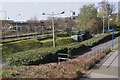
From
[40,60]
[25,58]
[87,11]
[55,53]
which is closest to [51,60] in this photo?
[55,53]

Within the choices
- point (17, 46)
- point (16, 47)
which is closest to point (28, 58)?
point (16, 47)

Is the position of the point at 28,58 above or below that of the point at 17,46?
below

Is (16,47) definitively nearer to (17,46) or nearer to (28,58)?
(17,46)

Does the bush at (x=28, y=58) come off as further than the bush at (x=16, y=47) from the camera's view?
No

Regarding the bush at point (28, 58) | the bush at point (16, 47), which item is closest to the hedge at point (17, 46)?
the bush at point (16, 47)

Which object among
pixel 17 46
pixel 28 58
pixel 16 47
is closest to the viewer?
pixel 28 58

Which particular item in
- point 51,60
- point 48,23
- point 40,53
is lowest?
point 51,60

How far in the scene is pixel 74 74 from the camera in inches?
267

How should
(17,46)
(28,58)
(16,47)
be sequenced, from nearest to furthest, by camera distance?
(28,58) → (16,47) → (17,46)

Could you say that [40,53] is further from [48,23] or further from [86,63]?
[48,23]

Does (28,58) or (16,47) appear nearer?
(28,58)

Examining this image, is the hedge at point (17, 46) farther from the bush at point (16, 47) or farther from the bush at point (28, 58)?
the bush at point (28, 58)

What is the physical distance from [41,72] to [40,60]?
2.87 metres

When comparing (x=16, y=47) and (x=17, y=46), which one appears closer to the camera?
(x=16, y=47)
